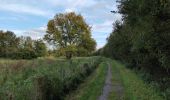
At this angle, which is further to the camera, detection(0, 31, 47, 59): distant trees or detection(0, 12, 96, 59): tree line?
detection(0, 31, 47, 59): distant trees

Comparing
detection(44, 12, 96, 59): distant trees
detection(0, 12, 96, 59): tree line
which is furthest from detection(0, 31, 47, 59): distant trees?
detection(44, 12, 96, 59): distant trees

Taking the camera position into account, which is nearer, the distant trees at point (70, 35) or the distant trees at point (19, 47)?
the distant trees at point (70, 35)

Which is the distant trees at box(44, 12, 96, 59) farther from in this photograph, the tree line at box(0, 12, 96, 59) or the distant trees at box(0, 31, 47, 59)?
the distant trees at box(0, 31, 47, 59)

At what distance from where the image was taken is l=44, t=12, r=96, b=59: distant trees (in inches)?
2788

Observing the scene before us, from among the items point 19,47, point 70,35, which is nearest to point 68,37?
point 70,35

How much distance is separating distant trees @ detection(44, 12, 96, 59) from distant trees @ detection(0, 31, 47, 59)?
6.12 m

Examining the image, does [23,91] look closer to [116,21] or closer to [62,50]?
[116,21]

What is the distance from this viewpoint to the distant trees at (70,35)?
7081 centimetres

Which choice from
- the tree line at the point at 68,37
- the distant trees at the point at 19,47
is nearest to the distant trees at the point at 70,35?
the tree line at the point at 68,37

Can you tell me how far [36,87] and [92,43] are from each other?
56040mm

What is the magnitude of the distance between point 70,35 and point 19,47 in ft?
97.2

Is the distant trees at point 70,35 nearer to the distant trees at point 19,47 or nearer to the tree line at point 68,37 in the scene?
the tree line at point 68,37

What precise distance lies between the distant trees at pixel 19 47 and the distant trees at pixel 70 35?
20.1ft

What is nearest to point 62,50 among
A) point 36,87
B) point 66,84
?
point 66,84
